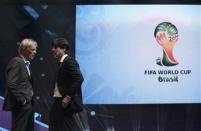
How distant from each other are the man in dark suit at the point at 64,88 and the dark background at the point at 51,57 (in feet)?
5.02

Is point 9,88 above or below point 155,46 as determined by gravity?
below

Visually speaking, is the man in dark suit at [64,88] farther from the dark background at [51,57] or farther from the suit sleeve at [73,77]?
the dark background at [51,57]

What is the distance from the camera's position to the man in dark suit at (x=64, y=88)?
4.82 metres

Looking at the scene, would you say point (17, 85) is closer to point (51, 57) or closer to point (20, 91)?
point (20, 91)

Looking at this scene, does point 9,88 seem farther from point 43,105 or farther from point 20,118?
point 43,105

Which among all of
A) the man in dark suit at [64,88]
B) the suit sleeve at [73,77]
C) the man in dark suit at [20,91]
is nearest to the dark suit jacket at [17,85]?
the man in dark suit at [20,91]

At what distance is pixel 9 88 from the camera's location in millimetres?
4832

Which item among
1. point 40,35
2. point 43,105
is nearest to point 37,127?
point 43,105

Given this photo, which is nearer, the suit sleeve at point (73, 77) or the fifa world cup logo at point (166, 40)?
the suit sleeve at point (73, 77)

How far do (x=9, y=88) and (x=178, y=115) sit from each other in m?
2.97

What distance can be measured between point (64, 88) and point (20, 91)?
512 mm

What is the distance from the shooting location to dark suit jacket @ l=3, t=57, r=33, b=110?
4.81 m

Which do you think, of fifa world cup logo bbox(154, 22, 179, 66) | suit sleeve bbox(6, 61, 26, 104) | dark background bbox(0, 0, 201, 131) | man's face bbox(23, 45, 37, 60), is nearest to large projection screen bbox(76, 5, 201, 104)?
fifa world cup logo bbox(154, 22, 179, 66)

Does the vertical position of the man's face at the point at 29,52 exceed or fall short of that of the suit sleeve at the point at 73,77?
it exceeds it
